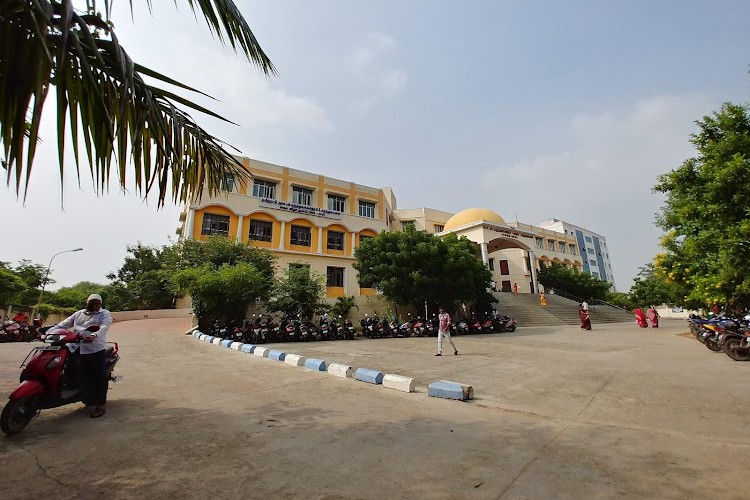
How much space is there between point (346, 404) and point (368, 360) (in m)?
4.07

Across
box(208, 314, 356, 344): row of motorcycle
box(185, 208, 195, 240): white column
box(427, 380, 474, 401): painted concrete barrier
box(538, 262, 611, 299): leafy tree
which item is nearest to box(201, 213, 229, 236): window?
box(185, 208, 195, 240): white column

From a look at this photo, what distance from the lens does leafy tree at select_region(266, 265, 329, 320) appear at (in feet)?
50.2

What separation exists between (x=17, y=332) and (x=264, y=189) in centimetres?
1391

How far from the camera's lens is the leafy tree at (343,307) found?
685 inches

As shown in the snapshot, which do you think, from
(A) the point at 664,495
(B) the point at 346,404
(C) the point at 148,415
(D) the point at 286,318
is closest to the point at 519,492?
(A) the point at 664,495

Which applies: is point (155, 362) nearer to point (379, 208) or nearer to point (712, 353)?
point (712, 353)

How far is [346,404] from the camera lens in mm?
4223

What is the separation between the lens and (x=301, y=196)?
2470 cm

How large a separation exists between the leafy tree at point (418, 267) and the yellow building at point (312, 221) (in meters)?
3.13

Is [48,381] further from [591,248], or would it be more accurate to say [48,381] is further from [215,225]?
[591,248]

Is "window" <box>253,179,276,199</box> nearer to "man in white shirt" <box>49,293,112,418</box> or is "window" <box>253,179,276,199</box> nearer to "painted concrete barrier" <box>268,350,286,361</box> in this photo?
"painted concrete barrier" <box>268,350,286,361</box>

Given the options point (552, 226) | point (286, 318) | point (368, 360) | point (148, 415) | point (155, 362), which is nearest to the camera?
point (148, 415)

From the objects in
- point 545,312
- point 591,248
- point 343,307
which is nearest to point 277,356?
point 343,307

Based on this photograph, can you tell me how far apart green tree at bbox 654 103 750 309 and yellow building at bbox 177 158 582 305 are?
45.2ft
